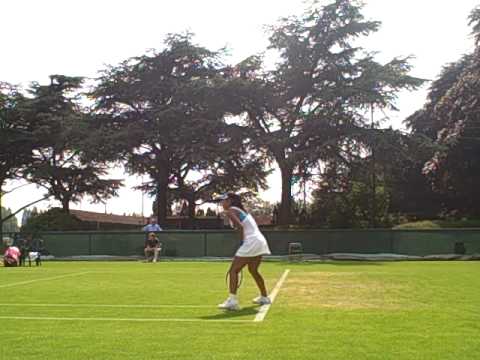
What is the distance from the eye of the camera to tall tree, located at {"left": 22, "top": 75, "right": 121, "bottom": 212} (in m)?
54.8

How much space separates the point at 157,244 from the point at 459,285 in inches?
703

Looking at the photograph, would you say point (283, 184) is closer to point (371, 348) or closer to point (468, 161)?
point (468, 161)

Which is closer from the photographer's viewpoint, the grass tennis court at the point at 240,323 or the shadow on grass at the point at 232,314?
the grass tennis court at the point at 240,323

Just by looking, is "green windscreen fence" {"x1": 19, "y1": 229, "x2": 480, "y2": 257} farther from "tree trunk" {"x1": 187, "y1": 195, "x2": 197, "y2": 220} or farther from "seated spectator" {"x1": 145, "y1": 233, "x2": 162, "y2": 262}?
"tree trunk" {"x1": 187, "y1": 195, "x2": 197, "y2": 220}

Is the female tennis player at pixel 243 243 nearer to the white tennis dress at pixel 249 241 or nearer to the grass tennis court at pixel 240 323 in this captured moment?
the white tennis dress at pixel 249 241

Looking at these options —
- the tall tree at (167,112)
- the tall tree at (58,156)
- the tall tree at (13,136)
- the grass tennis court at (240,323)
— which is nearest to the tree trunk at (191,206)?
the tall tree at (167,112)

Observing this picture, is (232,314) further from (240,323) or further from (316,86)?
(316,86)

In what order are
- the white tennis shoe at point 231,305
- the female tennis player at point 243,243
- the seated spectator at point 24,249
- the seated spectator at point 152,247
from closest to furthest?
the white tennis shoe at point 231,305
the female tennis player at point 243,243
the seated spectator at point 24,249
the seated spectator at point 152,247

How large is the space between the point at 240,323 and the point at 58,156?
5113 centimetres

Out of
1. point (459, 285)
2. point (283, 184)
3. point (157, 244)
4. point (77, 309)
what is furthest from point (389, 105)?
point (77, 309)

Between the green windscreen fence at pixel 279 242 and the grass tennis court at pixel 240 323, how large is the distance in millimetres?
16378

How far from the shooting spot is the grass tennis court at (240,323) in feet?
21.3

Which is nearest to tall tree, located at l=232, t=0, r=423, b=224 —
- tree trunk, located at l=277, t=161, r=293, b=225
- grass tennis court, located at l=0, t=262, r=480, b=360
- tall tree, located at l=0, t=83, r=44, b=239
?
tree trunk, located at l=277, t=161, r=293, b=225

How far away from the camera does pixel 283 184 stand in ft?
149
